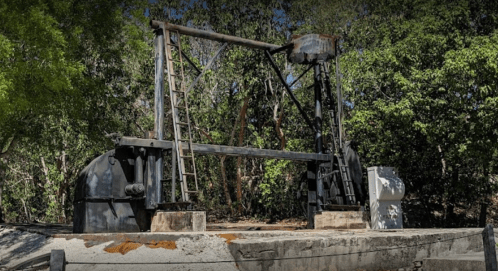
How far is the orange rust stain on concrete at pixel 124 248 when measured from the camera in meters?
7.60

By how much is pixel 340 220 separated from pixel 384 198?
3.25 meters

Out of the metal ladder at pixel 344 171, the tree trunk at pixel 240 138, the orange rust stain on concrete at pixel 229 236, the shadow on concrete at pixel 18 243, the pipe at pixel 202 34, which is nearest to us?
the orange rust stain on concrete at pixel 229 236

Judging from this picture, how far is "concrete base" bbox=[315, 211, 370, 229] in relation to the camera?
1137cm

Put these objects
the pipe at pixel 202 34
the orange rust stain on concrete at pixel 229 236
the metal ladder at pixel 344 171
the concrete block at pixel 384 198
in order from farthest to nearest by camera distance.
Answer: the concrete block at pixel 384 198
the metal ladder at pixel 344 171
the pipe at pixel 202 34
the orange rust stain on concrete at pixel 229 236

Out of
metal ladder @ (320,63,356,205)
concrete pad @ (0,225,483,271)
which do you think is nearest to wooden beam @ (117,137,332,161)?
metal ladder @ (320,63,356,205)

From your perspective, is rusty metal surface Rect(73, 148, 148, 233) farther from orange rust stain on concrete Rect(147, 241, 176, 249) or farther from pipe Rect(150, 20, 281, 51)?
pipe Rect(150, 20, 281, 51)

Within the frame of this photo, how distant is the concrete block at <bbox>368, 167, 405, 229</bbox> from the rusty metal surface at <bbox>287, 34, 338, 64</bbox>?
3.53m

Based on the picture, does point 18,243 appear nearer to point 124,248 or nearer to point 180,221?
point 180,221

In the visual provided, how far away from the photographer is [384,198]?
14.1 m

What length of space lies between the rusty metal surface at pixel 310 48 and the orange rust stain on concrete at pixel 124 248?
7.10m

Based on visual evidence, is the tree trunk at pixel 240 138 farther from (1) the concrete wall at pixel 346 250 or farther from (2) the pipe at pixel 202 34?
(1) the concrete wall at pixel 346 250

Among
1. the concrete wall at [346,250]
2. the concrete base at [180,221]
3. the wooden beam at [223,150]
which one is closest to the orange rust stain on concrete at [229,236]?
the concrete wall at [346,250]

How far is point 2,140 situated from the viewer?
53.3 ft

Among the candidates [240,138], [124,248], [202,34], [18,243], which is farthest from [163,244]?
[240,138]
